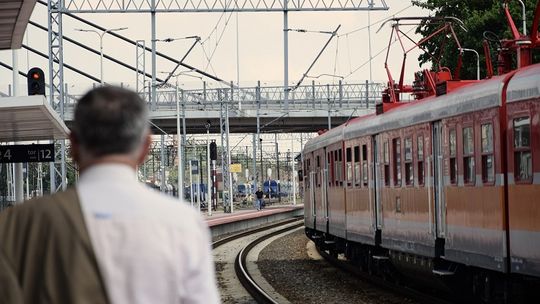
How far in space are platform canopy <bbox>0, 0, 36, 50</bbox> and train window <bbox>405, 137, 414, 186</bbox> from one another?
7318mm

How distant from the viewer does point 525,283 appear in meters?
13.3

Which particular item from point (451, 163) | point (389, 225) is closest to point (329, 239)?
point (389, 225)

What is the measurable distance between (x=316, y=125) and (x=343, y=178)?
6366 cm

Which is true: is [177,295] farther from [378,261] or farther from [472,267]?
[378,261]

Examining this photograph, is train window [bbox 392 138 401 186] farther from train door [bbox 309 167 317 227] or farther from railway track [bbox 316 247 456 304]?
train door [bbox 309 167 317 227]

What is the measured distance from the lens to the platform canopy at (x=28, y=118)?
19.4 m

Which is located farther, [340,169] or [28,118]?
[340,169]

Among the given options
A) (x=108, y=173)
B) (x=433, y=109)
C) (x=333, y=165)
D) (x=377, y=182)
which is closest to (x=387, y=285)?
(x=377, y=182)

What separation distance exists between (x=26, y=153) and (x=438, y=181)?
10527mm

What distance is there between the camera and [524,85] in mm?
12539

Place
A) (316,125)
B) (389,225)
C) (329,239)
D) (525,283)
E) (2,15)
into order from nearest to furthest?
(525,283)
(389,225)
(2,15)
(329,239)
(316,125)

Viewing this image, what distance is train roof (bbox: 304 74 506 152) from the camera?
13844 millimetres

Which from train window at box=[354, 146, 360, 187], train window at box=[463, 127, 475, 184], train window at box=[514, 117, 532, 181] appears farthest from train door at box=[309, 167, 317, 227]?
train window at box=[514, 117, 532, 181]

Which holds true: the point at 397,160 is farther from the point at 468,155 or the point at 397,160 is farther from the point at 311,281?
the point at 311,281
